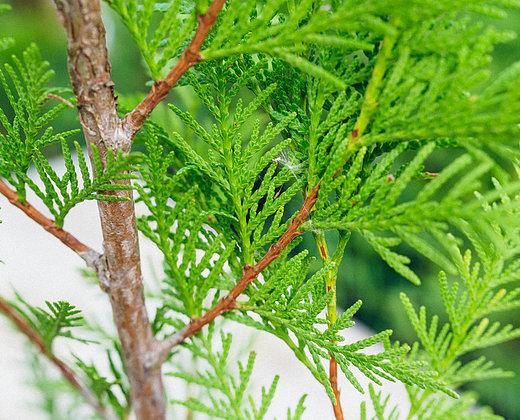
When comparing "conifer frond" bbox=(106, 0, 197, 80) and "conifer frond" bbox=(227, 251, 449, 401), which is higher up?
"conifer frond" bbox=(106, 0, 197, 80)

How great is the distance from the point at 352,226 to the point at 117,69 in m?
3.09

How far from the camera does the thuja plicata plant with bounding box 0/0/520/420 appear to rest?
40 centimetres

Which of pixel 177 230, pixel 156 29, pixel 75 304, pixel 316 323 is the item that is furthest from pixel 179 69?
pixel 75 304

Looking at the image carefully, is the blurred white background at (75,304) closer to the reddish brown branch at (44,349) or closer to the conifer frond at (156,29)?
the reddish brown branch at (44,349)

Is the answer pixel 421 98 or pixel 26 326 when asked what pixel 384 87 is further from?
pixel 26 326

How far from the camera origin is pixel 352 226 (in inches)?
18.3

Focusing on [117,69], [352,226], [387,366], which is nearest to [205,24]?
[352,226]

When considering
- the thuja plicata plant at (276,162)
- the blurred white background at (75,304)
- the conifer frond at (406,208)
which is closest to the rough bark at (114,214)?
the thuja plicata plant at (276,162)

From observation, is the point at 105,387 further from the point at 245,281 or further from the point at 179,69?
the point at 179,69

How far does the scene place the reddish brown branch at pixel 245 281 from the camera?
50 centimetres

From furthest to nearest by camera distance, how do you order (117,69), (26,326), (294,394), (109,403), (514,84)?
(117,69), (294,394), (109,403), (26,326), (514,84)

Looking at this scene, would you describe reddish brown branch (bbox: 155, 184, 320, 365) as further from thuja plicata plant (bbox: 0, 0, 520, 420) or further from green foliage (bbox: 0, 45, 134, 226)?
green foliage (bbox: 0, 45, 134, 226)

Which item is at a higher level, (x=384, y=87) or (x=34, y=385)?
(x=384, y=87)

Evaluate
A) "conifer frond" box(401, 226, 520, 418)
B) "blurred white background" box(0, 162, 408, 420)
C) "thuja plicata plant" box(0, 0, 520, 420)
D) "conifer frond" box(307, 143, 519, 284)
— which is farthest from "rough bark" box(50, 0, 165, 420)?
"blurred white background" box(0, 162, 408, 420)
